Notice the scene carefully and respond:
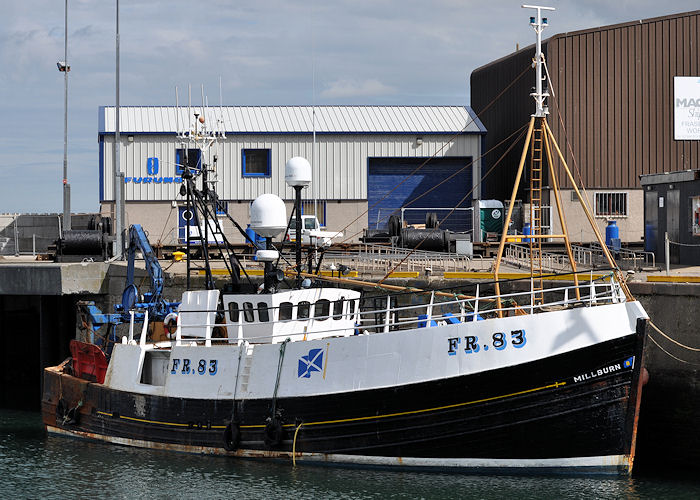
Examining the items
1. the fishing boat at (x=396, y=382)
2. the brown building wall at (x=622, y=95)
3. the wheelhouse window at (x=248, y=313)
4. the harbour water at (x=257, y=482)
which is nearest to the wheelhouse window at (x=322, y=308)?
the fishing boat at (x=396, y=382)

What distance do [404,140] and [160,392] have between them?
23.4 m

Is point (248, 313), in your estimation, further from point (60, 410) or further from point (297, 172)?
point (60, 410)

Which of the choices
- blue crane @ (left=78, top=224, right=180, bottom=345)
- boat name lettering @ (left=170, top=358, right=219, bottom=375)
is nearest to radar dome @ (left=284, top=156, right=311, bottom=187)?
boat name lettering @ (left=170, top=358, right=219, bottom=375)

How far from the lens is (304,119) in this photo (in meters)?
42.3

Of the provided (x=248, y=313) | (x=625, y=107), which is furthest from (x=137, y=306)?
(x=625, y=107)

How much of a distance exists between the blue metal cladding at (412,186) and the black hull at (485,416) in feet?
77.5

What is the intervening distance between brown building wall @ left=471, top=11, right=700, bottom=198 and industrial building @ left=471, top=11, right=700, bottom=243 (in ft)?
0.13

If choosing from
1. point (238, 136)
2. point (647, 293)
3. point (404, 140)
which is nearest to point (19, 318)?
point (238, 136)

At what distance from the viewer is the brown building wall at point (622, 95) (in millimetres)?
37938

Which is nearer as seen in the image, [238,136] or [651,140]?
[651,140]

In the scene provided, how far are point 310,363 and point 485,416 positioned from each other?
3492 mm

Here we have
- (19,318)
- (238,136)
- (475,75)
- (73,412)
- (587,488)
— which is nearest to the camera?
(587,488)

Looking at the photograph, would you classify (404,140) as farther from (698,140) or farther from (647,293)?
(647,293)

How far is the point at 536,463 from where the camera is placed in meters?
17.6
